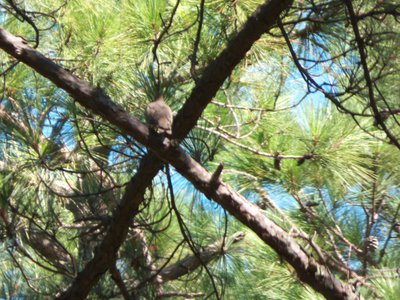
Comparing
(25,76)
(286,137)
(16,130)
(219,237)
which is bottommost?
(16,130)

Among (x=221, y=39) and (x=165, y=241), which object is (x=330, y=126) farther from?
(x=165, y=241)

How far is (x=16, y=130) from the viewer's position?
1249 millimetres

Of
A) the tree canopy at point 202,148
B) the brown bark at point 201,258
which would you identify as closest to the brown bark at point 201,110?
the tree canopy at point 202,148

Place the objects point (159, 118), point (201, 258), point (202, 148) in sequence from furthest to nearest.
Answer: point (201, 258) → point (202, 148) → point (159, 118)

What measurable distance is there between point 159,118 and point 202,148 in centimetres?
17

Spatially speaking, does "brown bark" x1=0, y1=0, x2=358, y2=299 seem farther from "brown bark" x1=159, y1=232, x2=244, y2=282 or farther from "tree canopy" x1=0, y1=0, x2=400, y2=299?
"brown bark" x1=159, y1=232, x2=244, y2=282

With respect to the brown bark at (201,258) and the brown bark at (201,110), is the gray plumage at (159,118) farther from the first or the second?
the brown bark at (201,258)

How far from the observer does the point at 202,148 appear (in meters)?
1.17

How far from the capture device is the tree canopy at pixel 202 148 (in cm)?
101

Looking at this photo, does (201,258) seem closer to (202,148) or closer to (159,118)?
(202,148)

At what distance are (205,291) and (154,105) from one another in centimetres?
65

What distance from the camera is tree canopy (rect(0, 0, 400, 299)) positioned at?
3.31 feet

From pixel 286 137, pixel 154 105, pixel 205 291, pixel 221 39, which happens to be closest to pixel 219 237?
pixel 205 291

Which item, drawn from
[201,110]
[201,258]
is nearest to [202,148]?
[201,110]
